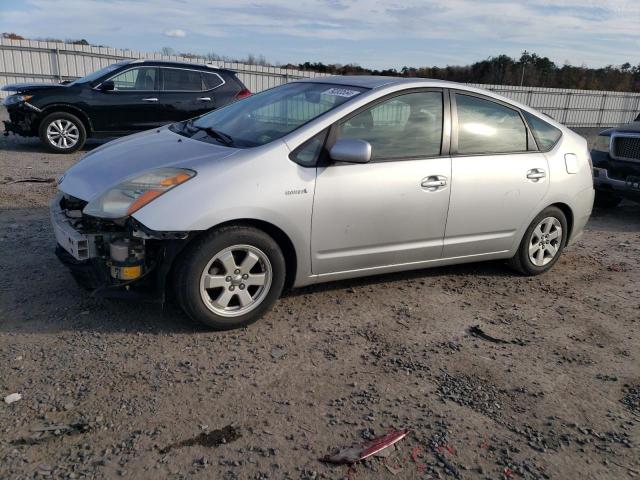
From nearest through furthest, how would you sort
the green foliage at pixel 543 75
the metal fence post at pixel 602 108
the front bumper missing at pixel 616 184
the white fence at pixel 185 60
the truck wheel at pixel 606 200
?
the front bumper missing at pixel 616 184, the truck wheel at pixel 606 200, the white fence at pixel 185 60, the metal fence post at pixel 602 108, the green foliage at pixel 543 75

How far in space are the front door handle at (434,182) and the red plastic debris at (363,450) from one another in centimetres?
206

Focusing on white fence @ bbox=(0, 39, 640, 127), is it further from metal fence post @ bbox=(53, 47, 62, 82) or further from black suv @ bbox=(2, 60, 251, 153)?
black suv @ bbox=(2, 60, 251, 153)

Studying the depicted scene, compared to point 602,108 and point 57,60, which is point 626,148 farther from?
point 602,108

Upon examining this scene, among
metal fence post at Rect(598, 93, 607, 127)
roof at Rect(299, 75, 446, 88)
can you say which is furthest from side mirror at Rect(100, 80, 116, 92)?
metal fence post at Rect(598, 93, 607, 127)

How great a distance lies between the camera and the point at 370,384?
10.8 ft

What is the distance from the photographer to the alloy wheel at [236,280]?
3.69m

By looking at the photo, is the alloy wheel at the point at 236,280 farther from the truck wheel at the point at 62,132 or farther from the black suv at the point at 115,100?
the truck wheel at the point at 62,132

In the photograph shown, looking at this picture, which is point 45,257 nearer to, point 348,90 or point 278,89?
point 278,89

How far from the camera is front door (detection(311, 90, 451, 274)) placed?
13.1 ft

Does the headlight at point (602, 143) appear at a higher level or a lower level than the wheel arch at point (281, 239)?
higher

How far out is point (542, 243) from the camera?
5.25 meters

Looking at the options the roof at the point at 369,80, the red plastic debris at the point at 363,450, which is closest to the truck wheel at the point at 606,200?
the roof at the point at 369,80

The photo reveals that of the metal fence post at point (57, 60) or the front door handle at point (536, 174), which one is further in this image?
the metal fence post at point (57, 60)

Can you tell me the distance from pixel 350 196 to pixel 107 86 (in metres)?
7.67
